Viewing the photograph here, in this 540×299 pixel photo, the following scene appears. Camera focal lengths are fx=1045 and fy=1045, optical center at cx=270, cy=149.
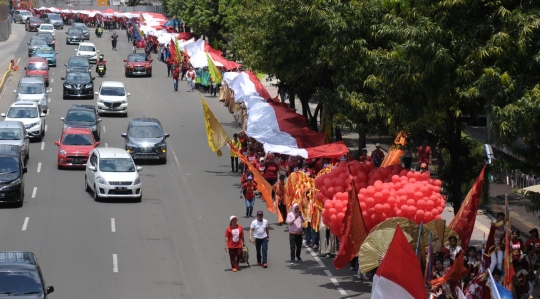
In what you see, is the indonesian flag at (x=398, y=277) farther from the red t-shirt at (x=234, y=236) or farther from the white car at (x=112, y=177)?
the white car at (x=112, y=177)

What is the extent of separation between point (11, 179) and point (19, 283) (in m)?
12.9

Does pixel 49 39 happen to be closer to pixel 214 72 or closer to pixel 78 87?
pixel 78 87

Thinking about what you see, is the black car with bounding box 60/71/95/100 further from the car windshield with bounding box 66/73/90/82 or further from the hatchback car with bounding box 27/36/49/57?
the hatchback car with bounding box 27/36/49/57

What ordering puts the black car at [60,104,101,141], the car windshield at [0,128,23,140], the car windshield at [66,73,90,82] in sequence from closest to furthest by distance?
the car windshield at [0,128,23,140] → the black car at [60,104,101,141] → the car windshield at [66,73,90,82]

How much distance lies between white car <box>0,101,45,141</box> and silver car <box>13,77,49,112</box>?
6459 mm

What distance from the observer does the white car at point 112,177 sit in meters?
31.0

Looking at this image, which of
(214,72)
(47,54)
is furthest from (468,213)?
(47,54)

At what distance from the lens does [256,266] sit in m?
23.3

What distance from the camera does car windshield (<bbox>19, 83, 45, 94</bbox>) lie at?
164 ft

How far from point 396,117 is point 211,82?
3593cm

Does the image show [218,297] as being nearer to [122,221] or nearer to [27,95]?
[122,221]

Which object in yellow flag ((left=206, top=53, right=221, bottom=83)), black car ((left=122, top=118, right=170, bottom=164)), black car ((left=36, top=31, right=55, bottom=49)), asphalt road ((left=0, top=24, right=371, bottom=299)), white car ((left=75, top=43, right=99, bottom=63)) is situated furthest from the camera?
black car ((left=36, top=31, right=55, bottom=49))

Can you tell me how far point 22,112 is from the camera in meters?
42.2

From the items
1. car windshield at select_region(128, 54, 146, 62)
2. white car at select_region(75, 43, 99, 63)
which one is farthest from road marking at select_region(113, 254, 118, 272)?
white car at select_region(75, 43, 99, 63)
